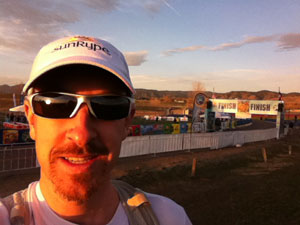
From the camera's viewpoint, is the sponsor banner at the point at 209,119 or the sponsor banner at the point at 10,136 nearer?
the sponsor banner at the point at 10,136

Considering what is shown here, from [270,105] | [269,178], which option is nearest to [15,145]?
[269,178]

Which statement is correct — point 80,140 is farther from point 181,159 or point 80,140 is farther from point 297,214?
point 181,159

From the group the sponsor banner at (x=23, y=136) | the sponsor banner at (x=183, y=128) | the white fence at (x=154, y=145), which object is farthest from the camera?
the sponsor banner at (x=183, y=128)

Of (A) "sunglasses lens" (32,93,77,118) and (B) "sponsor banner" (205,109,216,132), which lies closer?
(A) "sunglasses lens" (32,93,77,118)

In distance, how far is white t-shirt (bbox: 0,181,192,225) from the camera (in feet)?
4.05

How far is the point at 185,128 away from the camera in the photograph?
74.8 feet

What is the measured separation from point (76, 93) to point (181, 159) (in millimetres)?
15125

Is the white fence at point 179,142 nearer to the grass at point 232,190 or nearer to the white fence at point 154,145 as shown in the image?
the white fence at point 154,145

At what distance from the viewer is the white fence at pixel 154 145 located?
41.0ft

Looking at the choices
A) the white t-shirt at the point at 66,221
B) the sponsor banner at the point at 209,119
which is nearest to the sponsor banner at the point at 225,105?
the sponsor banner at the point at 209,119

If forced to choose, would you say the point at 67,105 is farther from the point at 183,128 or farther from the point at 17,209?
the point at 183,128

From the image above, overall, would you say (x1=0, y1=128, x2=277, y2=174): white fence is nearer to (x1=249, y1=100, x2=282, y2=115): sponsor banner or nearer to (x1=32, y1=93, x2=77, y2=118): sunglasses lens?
(x1=249, y1=100, x2=282, y2=115): sponsor banner

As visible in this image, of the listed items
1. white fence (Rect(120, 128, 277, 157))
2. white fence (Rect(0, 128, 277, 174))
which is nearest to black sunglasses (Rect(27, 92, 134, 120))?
white fence (Rect(0, 128, 277, 174))

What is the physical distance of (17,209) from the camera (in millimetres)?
1144
